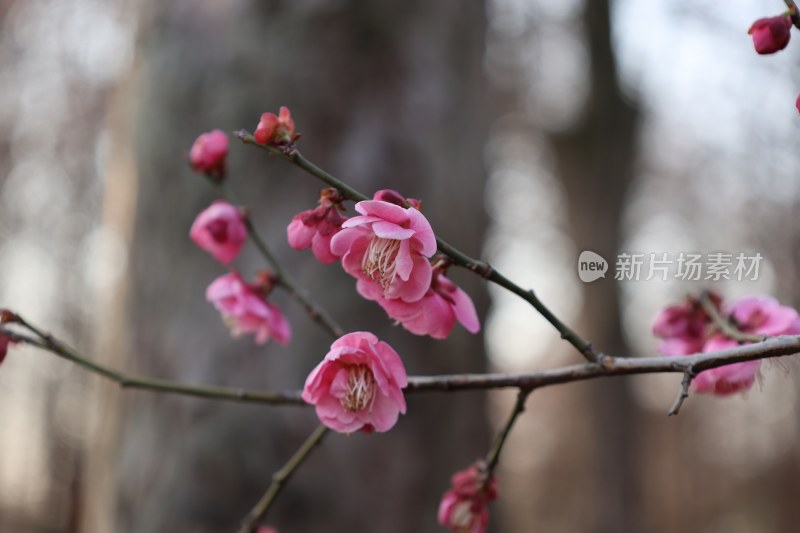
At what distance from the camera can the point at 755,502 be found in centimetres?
984

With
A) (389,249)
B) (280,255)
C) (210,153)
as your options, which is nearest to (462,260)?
(389,249)

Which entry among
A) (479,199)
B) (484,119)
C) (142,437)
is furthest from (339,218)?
(484,119)

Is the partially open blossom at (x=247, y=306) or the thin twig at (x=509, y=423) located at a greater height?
the partially open blossom at (x=247, y=306)

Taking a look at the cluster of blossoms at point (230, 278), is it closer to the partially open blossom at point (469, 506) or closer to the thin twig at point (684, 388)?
the partially open blossom at point (469, 506)

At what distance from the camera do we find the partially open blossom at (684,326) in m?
0.53

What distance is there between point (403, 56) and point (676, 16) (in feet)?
6.63

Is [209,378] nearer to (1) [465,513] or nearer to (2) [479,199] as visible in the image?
(2) [479,199]

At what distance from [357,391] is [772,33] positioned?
28 centimetres

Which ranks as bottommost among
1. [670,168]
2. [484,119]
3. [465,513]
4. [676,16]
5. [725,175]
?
[465,513]

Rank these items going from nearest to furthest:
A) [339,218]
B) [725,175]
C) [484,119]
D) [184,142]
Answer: [339,218] → [184,142] → [484,119] → [725,175]

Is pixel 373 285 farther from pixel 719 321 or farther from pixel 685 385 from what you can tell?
pixel 719 321

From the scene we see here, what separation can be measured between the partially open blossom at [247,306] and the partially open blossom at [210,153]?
0.30 ft

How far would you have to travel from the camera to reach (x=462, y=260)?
1.15 ft

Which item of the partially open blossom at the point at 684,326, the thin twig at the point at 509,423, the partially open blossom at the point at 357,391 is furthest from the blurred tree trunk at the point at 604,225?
the partially open blossom at the point at 357,391
